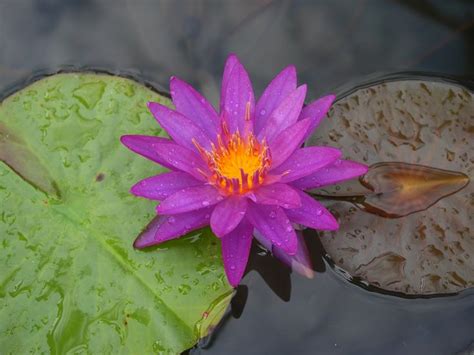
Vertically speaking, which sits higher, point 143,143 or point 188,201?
point 143,143

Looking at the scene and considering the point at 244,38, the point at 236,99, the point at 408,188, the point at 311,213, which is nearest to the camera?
the point at 311,213

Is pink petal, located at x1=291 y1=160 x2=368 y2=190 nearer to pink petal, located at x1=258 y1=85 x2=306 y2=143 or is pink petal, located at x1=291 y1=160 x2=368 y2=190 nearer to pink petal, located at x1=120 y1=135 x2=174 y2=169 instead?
pink petal, located at x1=258 y1=85 x2=306 y2=143

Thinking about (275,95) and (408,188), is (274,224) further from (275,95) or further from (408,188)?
(408,188)

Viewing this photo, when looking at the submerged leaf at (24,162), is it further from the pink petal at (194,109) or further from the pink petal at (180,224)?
the pink petal at (194,109)

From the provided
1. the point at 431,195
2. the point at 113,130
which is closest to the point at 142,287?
the point at 113,130

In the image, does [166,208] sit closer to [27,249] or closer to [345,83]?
[27,249]

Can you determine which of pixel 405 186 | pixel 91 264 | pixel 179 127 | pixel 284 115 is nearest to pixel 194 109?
pixel 179 127

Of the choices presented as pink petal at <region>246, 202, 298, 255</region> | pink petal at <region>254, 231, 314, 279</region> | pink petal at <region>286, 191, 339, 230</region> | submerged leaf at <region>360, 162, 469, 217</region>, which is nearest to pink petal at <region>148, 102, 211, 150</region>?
pink petal at <region>246, 202, 298, 255</region>
